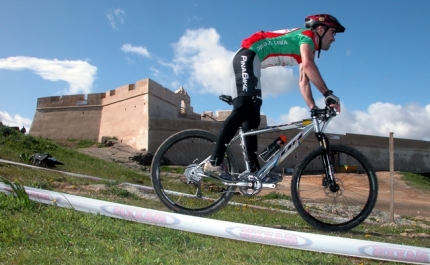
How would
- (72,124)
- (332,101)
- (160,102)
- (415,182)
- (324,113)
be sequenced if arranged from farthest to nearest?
(72,124)
(160,102)
(415,182)
(324,113)
(332,101)

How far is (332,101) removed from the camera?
3453 mm

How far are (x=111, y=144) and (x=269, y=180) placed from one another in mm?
23718

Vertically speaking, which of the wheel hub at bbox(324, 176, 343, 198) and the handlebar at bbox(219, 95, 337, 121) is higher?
the handlebar at bbox(219, 95, 337, 121)

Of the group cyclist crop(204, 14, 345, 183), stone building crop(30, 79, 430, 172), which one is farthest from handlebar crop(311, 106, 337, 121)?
stone building crop(30, 79, 430, 172)

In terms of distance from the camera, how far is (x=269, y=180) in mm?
3588

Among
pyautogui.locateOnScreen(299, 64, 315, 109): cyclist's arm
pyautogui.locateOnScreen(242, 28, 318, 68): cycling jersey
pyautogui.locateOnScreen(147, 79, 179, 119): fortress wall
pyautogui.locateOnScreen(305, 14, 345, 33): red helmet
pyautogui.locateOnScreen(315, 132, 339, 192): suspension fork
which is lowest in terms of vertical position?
pyautogui.locateOnScreen(315, 132, 339, 192): suspension fork

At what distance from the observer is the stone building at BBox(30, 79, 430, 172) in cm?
2678

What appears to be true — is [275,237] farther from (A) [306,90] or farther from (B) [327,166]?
(A) [306,90]

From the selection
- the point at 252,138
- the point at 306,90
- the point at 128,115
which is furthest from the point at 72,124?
the point at 306,90

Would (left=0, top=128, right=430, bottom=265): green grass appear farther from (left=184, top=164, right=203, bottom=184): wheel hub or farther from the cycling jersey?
the cycling jersey

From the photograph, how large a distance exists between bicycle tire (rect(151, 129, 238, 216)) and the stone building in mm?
20514

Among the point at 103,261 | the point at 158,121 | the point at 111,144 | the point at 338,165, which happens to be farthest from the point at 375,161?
the point at 103,261

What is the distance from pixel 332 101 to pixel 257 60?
2.65ft

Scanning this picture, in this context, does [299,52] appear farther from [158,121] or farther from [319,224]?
[158,121]
